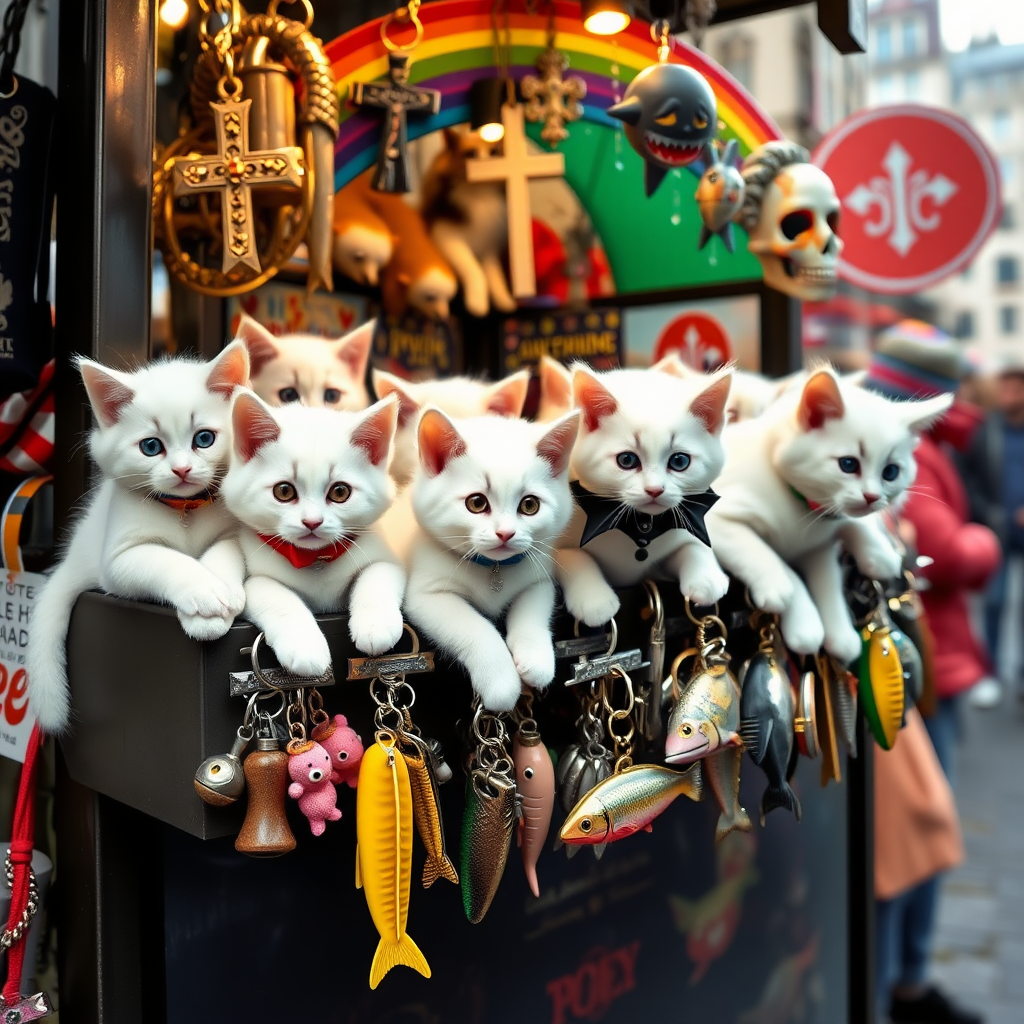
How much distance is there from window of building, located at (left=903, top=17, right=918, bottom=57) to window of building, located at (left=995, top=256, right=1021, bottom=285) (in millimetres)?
4363

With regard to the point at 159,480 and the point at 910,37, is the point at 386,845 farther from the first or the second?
the point at 910,37

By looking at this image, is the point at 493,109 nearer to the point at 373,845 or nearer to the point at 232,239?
the point at 232,239

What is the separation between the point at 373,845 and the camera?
2.85ft

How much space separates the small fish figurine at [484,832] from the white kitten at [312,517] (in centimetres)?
19

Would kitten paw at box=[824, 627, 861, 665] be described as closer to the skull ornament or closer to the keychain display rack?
the keychain display rack

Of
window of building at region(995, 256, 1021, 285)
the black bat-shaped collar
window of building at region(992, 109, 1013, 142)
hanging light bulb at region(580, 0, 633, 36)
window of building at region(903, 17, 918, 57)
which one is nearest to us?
the black bat-shaped collar

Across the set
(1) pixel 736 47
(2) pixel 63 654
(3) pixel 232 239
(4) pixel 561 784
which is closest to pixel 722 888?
(4) pixel 561 784

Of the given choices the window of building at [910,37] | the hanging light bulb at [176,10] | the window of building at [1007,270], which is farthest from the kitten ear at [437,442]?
the window of building at [1007,270]

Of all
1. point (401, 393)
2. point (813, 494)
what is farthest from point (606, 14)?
point (813, 494)

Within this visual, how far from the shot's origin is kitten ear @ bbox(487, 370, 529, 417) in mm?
1323

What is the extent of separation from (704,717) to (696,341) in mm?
1215

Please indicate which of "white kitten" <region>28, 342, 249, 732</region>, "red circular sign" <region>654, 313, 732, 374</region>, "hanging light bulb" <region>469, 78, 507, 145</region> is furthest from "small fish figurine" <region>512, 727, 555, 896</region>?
"red circular sign" <region>654, 313, 732, 374</region>

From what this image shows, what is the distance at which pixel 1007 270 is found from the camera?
741 inches

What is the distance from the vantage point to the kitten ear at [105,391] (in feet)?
3.05
